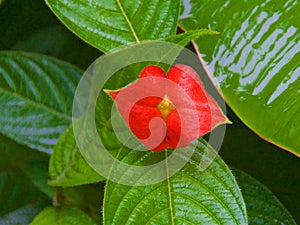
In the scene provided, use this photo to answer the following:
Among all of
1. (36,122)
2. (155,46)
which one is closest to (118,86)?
(155,46)

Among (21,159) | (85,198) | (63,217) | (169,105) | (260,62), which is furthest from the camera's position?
(21,159)

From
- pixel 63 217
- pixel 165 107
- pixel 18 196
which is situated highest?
pixel 165 107

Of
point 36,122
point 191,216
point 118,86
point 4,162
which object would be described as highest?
point 118,86

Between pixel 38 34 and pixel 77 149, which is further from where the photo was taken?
pixel 38 34

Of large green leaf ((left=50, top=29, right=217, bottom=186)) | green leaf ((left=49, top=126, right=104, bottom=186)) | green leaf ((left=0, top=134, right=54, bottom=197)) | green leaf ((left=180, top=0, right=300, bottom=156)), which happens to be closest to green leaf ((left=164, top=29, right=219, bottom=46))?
large green leaf ((left=50, top=29, right=217, bottom=186))

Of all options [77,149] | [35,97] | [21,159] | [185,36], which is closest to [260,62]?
[185,36]

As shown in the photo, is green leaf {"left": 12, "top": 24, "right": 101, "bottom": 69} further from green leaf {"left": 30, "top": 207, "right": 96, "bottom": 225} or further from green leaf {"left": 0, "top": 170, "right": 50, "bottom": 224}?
green leaf {"left": 30, "top": 207, "right": 96, "bottom": 225}

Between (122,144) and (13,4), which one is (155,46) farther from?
(13,4)

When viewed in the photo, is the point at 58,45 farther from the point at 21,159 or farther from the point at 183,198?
the point at 183,198
